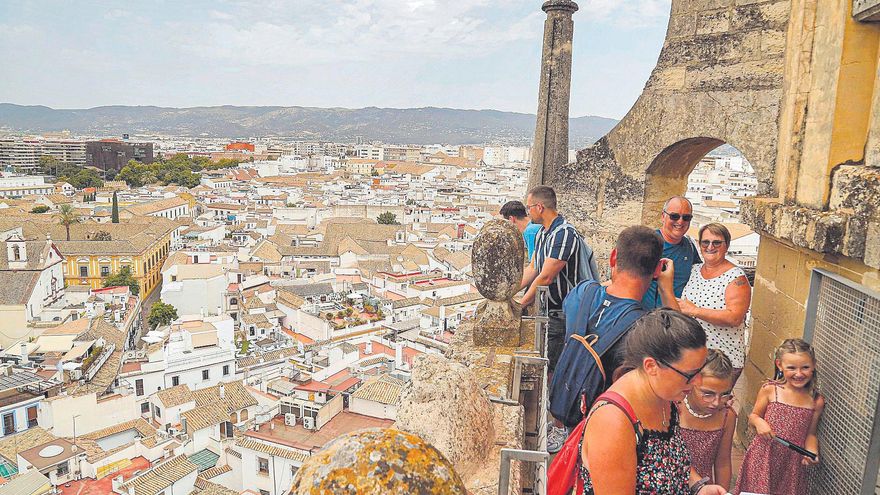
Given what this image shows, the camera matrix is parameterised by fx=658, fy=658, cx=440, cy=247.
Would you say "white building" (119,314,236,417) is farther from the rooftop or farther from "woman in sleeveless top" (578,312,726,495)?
"woman in sleeveless top" (578,312,726,495)

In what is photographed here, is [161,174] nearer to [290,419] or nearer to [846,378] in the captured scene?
[290,419]

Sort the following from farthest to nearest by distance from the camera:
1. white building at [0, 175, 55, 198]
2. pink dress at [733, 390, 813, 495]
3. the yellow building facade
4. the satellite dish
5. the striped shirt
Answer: white building at [0, 175, 55, 198], the yellow building facade, the satellite dish, the striped shirt, pink dress at [733, 390, 813, 495]

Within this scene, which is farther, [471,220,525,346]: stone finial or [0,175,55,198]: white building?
[0,175,55,198]: white building

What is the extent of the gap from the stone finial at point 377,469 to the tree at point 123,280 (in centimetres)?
4790

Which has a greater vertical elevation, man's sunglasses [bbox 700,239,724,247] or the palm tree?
man's sunglasses [bbox 700,239,724,247]

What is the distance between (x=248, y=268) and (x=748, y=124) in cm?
4258

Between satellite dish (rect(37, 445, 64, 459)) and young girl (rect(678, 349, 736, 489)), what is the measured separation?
21.1 m

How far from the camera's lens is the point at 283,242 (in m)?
53.3

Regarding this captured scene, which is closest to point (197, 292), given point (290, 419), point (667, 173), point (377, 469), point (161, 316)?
point (161, 316)

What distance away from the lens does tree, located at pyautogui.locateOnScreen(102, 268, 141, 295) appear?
44719 millimetres

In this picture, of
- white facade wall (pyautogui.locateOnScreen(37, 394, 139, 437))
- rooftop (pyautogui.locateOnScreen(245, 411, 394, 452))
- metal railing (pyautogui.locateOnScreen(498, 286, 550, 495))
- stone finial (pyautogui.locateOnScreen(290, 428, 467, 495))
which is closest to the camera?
stone finial (pyautogui.locateOnScreen(290, 428, 467, 495))

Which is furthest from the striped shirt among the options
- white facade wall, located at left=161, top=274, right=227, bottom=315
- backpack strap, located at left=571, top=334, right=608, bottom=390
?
white facade wall, located at left=161, top=274, right=227, bottom=315

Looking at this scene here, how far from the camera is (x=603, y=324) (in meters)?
2.80

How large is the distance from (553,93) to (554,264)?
19.5ft
